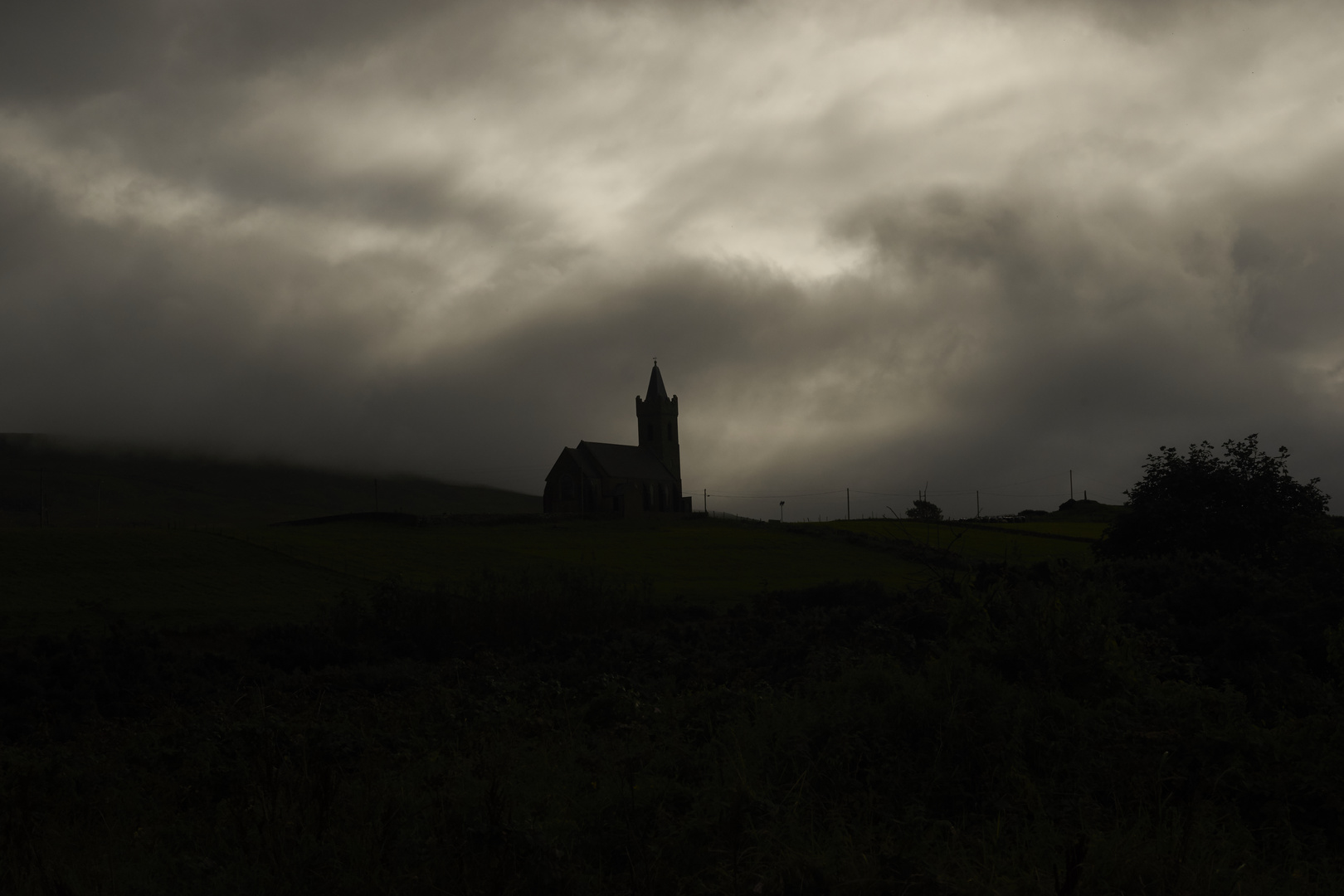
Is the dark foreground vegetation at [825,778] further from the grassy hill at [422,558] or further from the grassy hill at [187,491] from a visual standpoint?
the grassy hill at [187,491]

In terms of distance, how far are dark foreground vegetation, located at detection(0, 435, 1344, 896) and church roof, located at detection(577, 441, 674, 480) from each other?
7660cm

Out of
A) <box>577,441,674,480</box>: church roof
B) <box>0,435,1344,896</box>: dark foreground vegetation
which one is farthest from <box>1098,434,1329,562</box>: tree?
<box>577,441,674,480</box>: church roof

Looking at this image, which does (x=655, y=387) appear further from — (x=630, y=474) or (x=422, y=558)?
(x=422, y=558)

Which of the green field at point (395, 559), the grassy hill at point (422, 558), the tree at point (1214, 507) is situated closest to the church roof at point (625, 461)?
the grassy hill at point (422, 558)

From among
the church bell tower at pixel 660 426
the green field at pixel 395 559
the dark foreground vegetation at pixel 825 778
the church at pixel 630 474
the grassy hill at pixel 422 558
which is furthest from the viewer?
the church bell tower at pixel 660 426

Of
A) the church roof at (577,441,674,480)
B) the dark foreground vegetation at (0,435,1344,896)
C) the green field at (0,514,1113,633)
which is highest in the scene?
the church roof at (577,441,674,480)

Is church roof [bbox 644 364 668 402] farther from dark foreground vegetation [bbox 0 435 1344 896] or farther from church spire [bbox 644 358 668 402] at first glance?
dark foreground vegetation [bbox 0 435 1344 896]

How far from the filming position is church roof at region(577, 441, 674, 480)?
92500mm

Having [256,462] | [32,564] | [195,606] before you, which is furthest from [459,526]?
[256,462]

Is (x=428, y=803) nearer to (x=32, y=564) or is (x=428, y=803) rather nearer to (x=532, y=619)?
(x=532, y=619)

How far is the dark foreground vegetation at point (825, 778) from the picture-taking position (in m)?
5.96

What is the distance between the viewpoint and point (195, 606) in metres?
32.0

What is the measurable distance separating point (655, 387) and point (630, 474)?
1652 centimetres

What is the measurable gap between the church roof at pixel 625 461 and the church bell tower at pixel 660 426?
253cm
